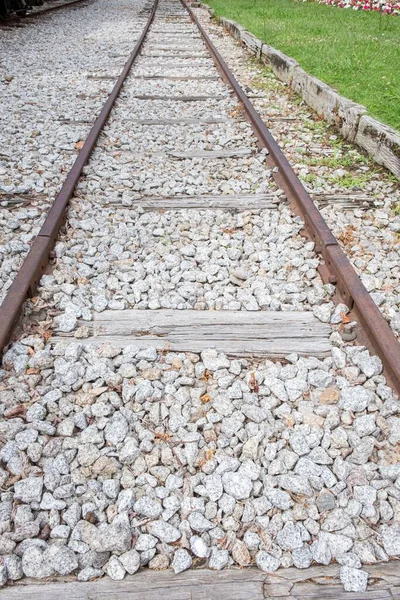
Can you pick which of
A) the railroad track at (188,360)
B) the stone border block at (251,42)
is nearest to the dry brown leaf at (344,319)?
the railroad track at (188,360)

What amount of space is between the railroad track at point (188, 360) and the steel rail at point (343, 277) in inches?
0.5

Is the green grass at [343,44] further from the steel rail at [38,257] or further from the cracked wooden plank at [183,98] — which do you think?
the steel rail at [38,257]

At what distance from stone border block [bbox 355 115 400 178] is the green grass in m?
0.21

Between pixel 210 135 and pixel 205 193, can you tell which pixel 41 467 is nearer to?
pixel 205 193

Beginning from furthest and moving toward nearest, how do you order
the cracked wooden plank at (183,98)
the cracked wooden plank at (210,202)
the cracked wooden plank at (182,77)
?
the cracked wooden plank at (182,77), the cracked wooden plank at (183,98), the cracked wooden plank at (210,202)

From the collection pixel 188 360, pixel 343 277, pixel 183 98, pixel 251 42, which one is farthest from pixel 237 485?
pixel 251 42

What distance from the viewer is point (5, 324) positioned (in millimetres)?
2289

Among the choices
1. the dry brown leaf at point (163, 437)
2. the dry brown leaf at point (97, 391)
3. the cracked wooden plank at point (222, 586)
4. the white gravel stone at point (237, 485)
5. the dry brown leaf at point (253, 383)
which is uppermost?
the dry brown leaf at point (97, 391)

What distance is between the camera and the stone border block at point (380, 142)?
4168 millimetres

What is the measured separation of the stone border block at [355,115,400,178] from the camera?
4168mm

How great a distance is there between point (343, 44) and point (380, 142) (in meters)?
5.03

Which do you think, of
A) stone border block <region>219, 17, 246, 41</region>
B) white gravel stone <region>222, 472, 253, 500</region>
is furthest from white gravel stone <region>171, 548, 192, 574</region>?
stone border block <region>219, 17, 246, 41</region>

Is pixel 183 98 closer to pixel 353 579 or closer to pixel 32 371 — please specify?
pixel 32 371

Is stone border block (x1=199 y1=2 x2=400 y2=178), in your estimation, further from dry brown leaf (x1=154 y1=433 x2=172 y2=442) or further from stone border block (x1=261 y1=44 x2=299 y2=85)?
dry brown leaf (x1=154 y1=433 x2=172 y2=442)
